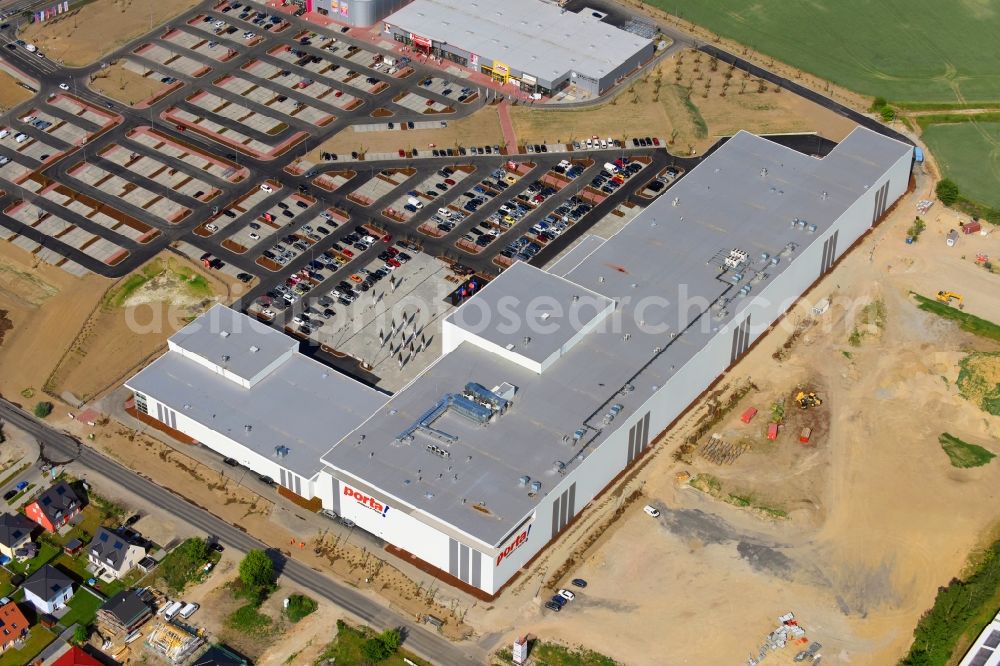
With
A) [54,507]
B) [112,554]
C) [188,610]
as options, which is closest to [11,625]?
[112,554]

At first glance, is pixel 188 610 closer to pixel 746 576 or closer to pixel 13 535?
pixel 13 535

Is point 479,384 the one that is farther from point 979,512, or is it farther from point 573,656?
point 979,512

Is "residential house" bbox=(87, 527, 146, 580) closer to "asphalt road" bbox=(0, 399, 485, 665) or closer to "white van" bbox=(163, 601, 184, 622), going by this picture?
"white van" bbox=(163, 601, 184, 622)

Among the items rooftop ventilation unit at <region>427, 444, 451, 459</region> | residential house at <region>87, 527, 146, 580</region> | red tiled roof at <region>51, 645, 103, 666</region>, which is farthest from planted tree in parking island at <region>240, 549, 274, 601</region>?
rooftop ventilation unit at <region>427, 444, 451, 459</region>

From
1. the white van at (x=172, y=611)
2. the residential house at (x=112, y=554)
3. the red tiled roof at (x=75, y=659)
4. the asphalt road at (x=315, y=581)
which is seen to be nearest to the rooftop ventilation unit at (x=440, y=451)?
the asphalt road at (x=315, y=581)

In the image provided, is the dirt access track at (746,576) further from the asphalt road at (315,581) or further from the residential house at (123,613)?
the residential house at (123,613)

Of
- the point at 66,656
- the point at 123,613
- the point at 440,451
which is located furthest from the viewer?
the point at 440,451
